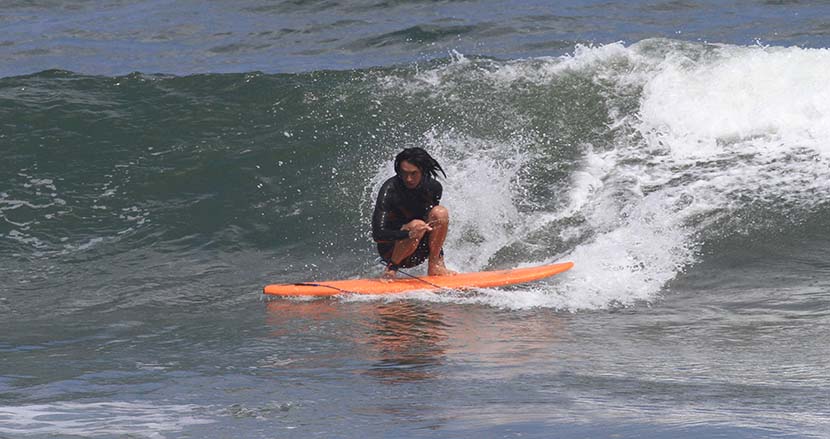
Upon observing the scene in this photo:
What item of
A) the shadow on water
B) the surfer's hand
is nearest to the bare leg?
the surfer's hand

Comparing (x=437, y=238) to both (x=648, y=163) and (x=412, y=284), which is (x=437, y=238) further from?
(x=648, y=163)

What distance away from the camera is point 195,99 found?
12.7m

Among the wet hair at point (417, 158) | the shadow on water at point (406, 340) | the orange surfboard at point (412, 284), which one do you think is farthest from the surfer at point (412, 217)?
the shadow on water at point (406, 340)

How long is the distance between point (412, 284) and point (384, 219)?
0.49 m

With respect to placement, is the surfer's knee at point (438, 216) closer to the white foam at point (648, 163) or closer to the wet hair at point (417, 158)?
the wet hair at point (417, 158)

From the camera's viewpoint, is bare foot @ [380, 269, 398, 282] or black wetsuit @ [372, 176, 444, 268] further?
bare foot @ [380, 269, 398, 282]

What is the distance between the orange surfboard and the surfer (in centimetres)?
20

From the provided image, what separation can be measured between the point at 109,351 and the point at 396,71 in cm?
709

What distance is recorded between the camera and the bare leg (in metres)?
7.93

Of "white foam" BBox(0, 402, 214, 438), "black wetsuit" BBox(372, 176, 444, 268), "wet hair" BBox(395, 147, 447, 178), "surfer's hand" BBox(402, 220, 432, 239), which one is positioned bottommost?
"white foam" BBox(0, 402, 214, 438)

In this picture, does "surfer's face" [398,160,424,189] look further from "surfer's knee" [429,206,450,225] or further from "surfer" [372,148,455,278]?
"surfer's knee" [429,206,450,225]

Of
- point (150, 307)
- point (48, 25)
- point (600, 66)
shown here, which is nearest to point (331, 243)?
point (150, 307)

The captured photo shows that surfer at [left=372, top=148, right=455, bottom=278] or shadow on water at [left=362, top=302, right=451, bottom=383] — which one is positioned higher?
surfer at [left=372, top=148, right=455, bottom=278]

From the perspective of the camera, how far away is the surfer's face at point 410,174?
762cm
